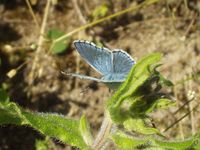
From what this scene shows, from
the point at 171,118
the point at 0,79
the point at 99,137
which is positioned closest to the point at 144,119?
the point at 99,137

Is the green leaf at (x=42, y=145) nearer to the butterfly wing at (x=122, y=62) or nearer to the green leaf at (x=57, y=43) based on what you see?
the green leaf at (x=57, y=43)

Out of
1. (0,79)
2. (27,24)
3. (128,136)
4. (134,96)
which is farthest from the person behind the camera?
(27,24)

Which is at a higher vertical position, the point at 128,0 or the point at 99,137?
the point at 128,0

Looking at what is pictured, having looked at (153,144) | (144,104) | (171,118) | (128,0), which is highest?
(128,0)

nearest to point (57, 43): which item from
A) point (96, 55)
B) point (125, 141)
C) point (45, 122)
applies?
point (45, 122)

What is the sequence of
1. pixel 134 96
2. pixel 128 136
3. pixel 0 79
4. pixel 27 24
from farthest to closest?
pixel 27 24, pixel 0 79, pixel 128 136, pixel 134 96

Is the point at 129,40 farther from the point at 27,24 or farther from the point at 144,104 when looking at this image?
the point at 144,104
